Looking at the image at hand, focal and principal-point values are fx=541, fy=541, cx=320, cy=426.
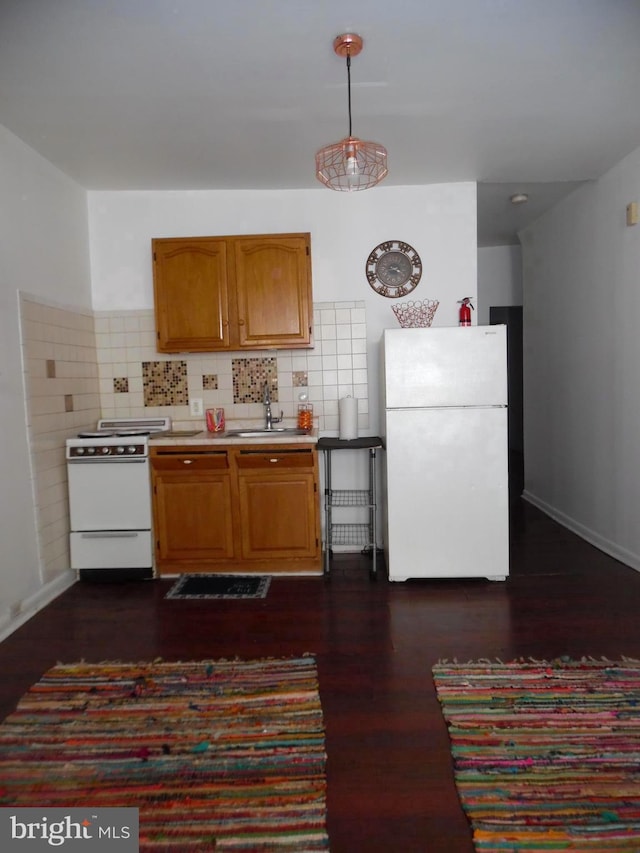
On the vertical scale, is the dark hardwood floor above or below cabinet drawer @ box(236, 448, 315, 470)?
below

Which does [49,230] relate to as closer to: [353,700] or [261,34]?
[261,34]

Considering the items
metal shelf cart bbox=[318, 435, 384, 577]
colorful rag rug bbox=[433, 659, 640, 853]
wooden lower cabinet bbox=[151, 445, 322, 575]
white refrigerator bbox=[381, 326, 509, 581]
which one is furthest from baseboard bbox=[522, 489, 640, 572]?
wooden lower cabinet bbox=[151, 445, 322, 575]

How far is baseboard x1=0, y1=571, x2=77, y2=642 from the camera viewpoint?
8.95 ft

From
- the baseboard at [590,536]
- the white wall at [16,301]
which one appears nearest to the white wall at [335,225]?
the white wall at [16,301]

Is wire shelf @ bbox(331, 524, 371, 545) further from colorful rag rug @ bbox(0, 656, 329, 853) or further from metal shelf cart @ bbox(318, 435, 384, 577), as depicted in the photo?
colorful rag rug @ bbox(0, 656, 329, 853)

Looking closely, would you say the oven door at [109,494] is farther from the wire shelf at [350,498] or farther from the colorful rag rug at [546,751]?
the colorful rag rug at [546,751]

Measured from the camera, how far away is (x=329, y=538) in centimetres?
353

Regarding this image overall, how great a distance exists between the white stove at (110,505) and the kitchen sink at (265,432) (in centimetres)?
61

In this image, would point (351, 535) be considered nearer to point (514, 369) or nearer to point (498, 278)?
point (514, 369)

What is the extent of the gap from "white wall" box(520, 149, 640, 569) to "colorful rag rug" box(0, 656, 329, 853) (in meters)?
2.50

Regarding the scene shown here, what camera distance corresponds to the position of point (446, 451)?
10.4 ft

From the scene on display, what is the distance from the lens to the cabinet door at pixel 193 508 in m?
3.40

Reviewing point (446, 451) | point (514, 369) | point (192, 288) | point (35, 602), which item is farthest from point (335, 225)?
point (514, 369)

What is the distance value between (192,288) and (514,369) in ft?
12.8
